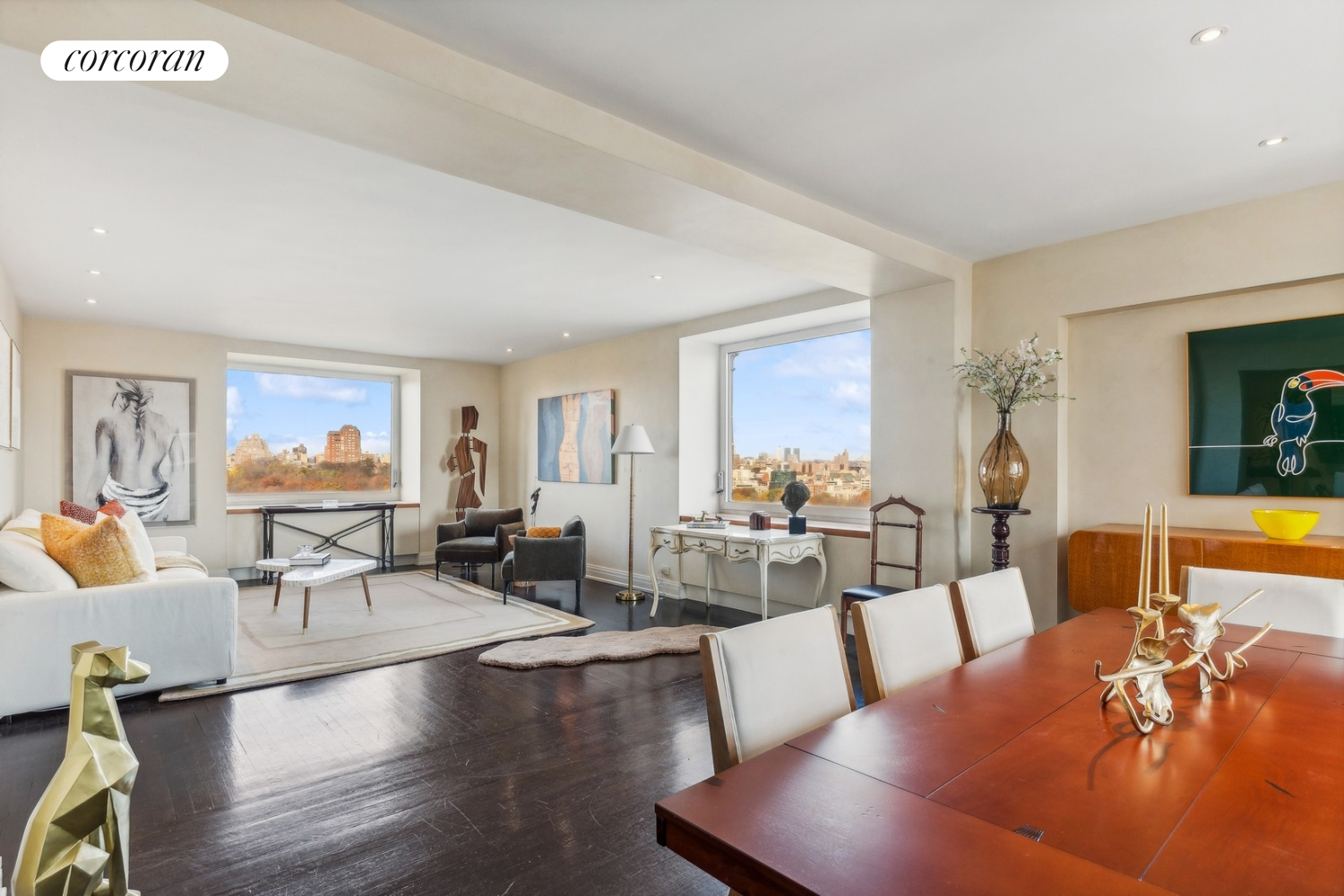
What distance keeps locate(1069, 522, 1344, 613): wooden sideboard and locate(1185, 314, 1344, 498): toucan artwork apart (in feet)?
0.87

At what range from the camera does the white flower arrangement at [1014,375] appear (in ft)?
12.5

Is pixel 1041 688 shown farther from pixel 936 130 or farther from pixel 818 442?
pixel 818 442

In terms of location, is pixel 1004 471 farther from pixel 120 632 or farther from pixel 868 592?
pixel 120 632

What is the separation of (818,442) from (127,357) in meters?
6.50

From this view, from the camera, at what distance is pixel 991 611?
2.37 meters

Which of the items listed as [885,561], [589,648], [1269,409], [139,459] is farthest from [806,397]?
[139,459]

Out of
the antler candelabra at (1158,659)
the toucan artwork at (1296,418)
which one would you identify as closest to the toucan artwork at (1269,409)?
the toucan artwork at (1296,418)

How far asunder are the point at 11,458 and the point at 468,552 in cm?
A: 347

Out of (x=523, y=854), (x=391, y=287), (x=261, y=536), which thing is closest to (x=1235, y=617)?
(x=523, y=854)

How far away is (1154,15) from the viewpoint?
6.52 ft

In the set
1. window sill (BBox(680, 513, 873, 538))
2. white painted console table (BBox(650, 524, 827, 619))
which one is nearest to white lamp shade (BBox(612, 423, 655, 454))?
white painted console table (BBox(650, 524, 827, 619))

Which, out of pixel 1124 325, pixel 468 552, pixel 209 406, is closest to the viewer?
pixel 1124 325

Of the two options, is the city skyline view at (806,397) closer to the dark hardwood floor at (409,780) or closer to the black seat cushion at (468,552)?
the dark hardwood floor at (409,780)

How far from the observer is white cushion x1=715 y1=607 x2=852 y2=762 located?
1509 mm
